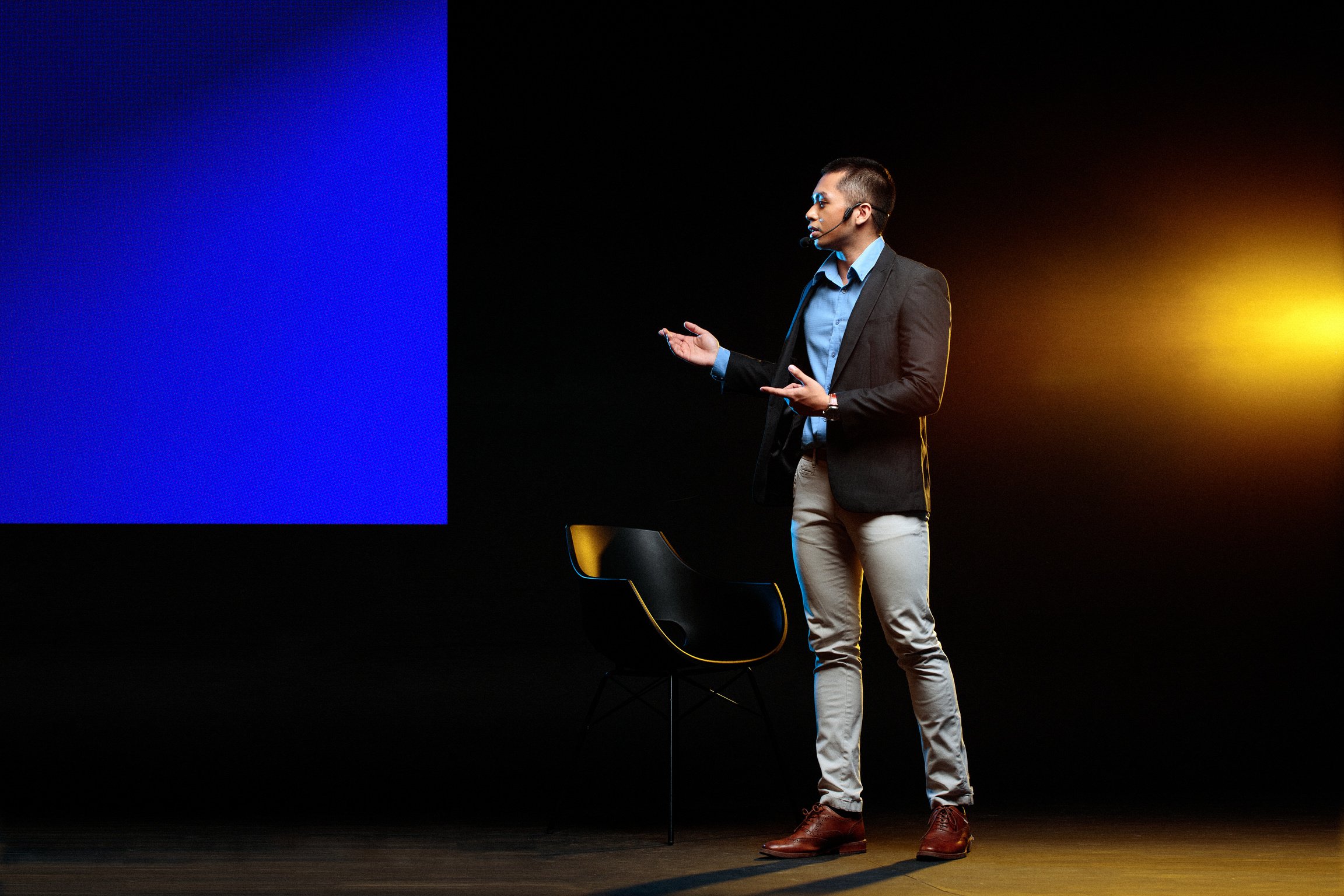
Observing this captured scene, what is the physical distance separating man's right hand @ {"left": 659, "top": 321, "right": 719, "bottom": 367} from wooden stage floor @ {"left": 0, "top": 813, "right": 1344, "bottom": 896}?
114 cm

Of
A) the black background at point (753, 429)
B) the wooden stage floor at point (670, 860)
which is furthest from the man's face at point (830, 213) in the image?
the black background at point (753, 429)

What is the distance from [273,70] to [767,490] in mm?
2743

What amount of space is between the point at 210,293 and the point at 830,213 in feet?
8.47

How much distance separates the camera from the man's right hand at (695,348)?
271cm

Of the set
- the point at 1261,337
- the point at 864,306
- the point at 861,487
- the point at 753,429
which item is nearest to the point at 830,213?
the point at 864,306

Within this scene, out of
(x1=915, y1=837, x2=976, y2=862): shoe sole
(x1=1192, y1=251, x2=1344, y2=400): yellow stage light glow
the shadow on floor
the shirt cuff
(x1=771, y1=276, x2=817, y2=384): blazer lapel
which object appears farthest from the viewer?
(x1=1192, y1=251, x2=1344, y2=400): yellow stage light glow

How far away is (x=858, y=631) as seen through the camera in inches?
101

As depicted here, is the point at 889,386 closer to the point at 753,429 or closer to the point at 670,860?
the point at 670,860

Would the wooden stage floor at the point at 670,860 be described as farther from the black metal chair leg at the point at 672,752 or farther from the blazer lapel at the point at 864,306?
the blazer lapel at the point at 864,306

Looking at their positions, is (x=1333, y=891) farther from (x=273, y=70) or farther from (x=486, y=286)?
(x=273, y=70)

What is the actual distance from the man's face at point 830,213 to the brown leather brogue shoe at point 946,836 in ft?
4.25

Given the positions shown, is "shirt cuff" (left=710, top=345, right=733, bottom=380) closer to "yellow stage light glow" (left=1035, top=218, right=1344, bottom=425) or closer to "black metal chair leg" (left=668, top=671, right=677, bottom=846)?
"black metal chair leg" (left=668, top=671, right=677, bottom=846)

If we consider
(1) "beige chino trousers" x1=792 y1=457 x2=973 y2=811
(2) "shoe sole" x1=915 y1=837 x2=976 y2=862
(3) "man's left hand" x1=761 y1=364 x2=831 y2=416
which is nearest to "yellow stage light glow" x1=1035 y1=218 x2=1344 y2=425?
(1) "beige chino trousers" x1=792 y1=457 x2=973 y2=811

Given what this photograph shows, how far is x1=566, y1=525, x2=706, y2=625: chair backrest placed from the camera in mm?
3010
